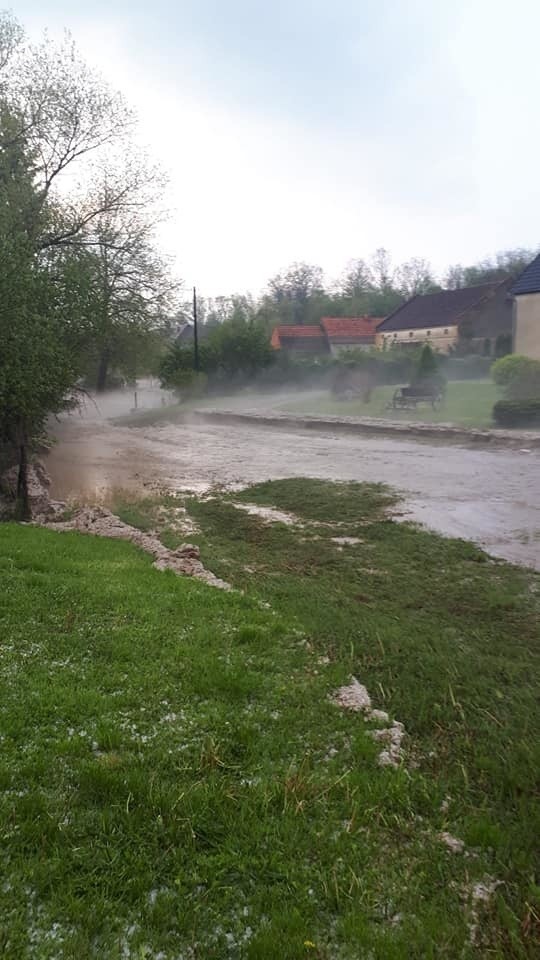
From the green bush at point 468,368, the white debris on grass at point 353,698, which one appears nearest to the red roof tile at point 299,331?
the green bush at point 468,368

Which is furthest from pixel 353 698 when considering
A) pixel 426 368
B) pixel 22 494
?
pixel 426 368

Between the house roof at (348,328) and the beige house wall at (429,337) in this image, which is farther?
the house roof at (348,328)

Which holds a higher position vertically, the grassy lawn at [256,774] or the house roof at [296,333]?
the house roof at [296,333]

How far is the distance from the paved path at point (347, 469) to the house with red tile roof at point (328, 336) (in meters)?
34.2

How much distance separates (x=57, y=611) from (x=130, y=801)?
260cm

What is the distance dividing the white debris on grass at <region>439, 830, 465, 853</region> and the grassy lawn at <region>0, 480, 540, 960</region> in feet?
0.16

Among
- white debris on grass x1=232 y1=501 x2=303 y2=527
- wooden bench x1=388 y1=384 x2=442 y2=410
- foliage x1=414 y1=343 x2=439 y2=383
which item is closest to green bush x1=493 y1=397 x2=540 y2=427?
wooden bench x1=388 y1=384 x2=442 y2=410

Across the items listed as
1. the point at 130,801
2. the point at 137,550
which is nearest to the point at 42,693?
the point at 130,801

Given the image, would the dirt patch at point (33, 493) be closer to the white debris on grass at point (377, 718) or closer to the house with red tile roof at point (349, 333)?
the white debris on grass at point (377, 718)

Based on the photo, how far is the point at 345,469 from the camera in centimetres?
1554

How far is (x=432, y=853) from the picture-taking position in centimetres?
278

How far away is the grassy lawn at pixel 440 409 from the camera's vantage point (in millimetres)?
23281

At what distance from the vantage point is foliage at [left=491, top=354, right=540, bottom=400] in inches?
916

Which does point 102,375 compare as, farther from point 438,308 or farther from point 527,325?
point 438,308
